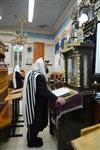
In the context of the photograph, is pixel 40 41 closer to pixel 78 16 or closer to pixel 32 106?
pixel 78 16

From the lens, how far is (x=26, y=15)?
29.0 feet

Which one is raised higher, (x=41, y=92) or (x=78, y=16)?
(x=78, y=16)

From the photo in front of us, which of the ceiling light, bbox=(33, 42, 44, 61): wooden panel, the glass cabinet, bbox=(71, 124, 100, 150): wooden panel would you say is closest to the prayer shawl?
the glass cabinet

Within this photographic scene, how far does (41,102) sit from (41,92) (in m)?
0.23

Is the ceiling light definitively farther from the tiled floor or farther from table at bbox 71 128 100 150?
table at bbox 71 128 100 150

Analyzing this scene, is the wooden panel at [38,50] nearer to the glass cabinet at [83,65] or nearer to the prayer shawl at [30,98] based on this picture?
the prayer shawl at [30,98]

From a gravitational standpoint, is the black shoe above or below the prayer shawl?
below

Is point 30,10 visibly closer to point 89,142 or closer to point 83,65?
point 83,65

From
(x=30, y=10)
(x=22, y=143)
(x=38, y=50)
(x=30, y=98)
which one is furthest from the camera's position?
(x=38, y=50)

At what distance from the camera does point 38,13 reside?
28.0ft

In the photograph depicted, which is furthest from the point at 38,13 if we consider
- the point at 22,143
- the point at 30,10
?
the point at 22,143

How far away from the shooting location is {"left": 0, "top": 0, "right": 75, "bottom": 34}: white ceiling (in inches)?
290

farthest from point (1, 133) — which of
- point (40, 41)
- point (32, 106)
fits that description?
point (40, 41)

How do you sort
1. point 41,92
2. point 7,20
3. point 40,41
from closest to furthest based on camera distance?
point 41,92
point 7,20
point 40,41
